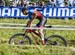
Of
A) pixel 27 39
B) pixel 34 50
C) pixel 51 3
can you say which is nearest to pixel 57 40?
pixel 27 39

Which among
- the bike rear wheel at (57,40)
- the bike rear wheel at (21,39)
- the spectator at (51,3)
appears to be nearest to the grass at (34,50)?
the bike rear wheel at (57,40)

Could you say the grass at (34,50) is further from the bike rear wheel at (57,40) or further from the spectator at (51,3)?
the spectator at (51,3)

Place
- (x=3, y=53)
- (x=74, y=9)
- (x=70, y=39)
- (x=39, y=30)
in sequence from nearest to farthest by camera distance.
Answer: (x=3, y=53)
(x=39, y=30)
(x=70, y=39)
(x=74, y=9)

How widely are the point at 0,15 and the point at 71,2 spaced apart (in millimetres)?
4411

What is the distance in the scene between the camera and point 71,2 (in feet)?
69.0

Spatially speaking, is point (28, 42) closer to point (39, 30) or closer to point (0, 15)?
point (39, 30)

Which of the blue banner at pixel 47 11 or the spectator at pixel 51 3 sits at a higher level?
the spectator at pixel 51 3

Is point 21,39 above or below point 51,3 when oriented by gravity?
above

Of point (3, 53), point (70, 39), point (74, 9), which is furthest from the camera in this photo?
point (74, 9)

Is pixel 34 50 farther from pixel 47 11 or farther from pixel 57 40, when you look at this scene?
pixel 47 11

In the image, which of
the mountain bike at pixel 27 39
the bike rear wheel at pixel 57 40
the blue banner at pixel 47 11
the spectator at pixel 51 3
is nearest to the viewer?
the bike rear wheel at pixel 57 40

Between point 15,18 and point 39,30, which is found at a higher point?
point 39,30

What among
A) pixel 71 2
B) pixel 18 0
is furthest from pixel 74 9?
pixel 18 0

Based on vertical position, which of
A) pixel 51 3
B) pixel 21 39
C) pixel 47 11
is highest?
pixel 21 39
